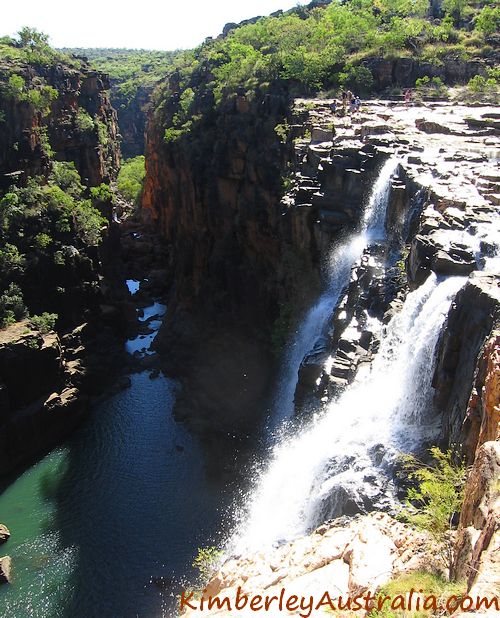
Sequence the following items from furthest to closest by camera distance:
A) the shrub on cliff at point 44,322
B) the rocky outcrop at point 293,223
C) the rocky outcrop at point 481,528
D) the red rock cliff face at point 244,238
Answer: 1. the shrub on cliff at point 44,322
2. the red rock cliff face at point 244,238
3. the rocky outcrop at point 293,223
4. the rocky outcrop at point 481,528

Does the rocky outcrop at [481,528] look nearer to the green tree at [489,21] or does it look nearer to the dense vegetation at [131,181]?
the green tree at [489,21]

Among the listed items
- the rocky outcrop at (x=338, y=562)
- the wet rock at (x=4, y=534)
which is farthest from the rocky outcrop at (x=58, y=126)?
the rocky outcrop at (x=338, y=562)

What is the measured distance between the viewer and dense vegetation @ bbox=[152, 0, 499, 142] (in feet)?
157

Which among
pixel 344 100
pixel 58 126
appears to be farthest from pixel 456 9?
pixel 58 126

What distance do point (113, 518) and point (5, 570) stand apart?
564 cm

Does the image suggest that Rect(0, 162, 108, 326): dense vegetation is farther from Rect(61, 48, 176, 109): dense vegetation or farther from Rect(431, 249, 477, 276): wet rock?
Rect(61, 48, 176, 109): dense vegetation

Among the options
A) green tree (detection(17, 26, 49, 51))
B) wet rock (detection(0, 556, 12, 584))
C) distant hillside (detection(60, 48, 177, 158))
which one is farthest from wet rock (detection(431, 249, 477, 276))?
distant hillside (detection(60, 48, 177, 158))

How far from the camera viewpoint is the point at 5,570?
27.2 m

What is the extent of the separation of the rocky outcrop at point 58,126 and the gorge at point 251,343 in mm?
278

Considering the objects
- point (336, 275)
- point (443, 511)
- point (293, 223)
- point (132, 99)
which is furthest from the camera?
point (132, 99)

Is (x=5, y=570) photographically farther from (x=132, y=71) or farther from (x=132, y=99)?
(x=132, y=71)

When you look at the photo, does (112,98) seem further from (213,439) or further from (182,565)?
(182,565)

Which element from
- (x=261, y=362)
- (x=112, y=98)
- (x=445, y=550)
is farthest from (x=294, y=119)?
(x=112, y=98)

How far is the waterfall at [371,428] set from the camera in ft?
58.6
